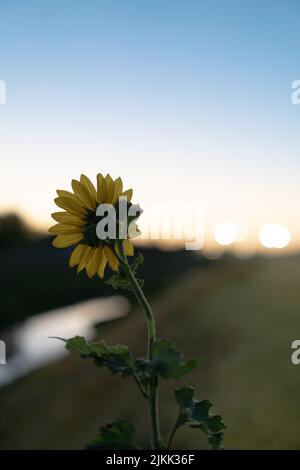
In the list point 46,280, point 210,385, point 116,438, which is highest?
point 46,280

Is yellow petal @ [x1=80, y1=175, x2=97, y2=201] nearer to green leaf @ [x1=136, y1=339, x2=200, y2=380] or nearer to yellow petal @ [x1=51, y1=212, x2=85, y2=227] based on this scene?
yellow petal @ [x1=51, y1=212, x2=85, y2=227]

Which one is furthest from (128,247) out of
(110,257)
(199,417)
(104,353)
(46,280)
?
(46,280)

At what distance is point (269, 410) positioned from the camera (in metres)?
9.28

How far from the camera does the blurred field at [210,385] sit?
908 centimetres

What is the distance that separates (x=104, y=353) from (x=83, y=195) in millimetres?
377

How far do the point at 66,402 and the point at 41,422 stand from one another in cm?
123

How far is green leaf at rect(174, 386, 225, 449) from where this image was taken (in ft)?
3.64

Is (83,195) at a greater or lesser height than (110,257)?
greater

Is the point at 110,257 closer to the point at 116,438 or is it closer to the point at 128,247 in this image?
the point at 128,247

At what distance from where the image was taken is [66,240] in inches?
51.1

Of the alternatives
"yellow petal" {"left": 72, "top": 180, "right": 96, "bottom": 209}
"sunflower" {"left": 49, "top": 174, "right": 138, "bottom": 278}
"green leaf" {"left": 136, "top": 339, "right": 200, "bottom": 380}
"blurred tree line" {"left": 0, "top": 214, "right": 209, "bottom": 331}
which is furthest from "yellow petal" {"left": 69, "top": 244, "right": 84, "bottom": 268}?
"blurred tree line" {"left": 0, "top": 214, "right": 209, "bottom": 331}

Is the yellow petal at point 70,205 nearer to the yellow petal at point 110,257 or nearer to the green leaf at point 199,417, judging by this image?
the yellow petal at point 110,257

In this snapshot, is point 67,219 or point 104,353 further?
point 67,219
